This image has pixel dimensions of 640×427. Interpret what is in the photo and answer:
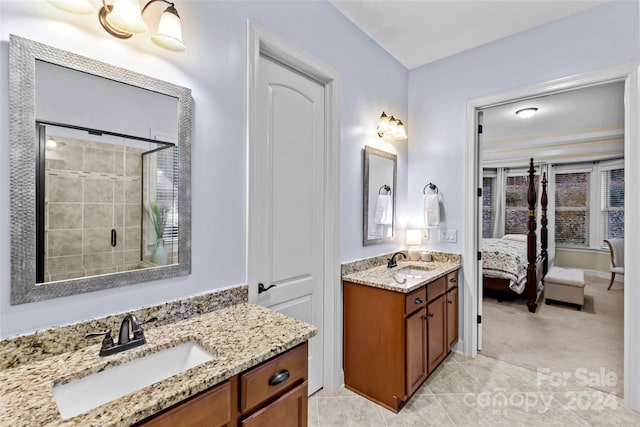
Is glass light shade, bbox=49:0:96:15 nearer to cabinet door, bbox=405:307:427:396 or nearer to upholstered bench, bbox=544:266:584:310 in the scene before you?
cabinet door, bbox=405:307:427:396

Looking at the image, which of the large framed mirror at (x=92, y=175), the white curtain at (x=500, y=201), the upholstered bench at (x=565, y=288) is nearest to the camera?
the large framed mirror at (x=92, y=175)

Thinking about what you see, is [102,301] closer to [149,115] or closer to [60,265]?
[60,265]

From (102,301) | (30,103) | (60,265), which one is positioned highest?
(30,103)

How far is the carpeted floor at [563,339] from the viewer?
2531 mm

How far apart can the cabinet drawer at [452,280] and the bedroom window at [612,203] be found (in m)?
5.31

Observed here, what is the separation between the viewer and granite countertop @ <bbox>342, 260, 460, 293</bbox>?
206 cm

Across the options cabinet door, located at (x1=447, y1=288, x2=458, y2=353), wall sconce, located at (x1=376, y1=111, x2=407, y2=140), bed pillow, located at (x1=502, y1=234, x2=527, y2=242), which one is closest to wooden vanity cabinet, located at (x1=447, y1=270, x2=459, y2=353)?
cabinet door, located at (x1=447, y1=288, x2=458, y2=353)

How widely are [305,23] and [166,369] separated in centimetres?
209

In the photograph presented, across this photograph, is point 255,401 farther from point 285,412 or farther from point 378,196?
point 378,196

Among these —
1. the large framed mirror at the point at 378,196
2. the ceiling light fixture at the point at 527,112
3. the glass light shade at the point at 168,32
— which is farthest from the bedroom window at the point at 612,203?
the glass light shade at the point at 168,32

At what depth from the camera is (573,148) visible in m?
5.54

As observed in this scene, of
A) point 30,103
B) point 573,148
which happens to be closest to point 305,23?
point 30,103

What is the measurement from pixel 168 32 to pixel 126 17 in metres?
0.15

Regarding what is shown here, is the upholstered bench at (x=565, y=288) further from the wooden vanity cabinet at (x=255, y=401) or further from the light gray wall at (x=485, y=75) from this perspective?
the wooden vanity cabinet at (x=255, y=401)
